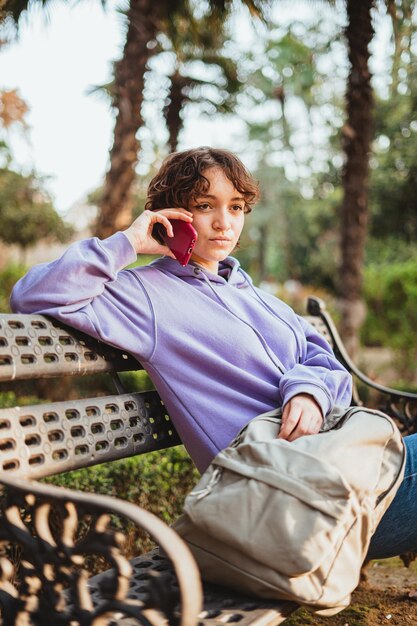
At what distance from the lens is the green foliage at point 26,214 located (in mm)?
22797

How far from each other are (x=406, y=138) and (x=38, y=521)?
1985 cm

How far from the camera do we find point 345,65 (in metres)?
8.67

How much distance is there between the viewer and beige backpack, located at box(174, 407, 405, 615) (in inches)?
61.7

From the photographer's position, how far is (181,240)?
2246 mm

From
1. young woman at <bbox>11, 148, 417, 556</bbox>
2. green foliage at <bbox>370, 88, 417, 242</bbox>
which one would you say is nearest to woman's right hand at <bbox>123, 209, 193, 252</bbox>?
young woman at <bbox>11, 148, 417, 556</bbox>

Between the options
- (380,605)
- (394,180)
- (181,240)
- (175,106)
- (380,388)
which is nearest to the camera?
(181,240)

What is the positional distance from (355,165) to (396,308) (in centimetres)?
588

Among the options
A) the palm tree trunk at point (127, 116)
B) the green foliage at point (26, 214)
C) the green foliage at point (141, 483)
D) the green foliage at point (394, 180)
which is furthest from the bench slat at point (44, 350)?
the green foliage at point (26, 214)

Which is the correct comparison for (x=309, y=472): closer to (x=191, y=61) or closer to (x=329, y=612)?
(x=329, y=612)

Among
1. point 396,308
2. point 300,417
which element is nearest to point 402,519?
point 300,417

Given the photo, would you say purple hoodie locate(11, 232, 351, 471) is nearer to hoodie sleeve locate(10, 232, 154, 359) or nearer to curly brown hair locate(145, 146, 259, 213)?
hoodie sleeve locate(10, 232, 154, 359)

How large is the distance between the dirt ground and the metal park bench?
1.06 meters

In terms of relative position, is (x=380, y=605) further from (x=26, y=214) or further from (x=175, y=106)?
(x=26, y=214)

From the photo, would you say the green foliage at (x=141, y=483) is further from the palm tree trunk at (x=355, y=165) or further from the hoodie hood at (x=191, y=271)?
the palm tree trunk at (x=355, y=165)
